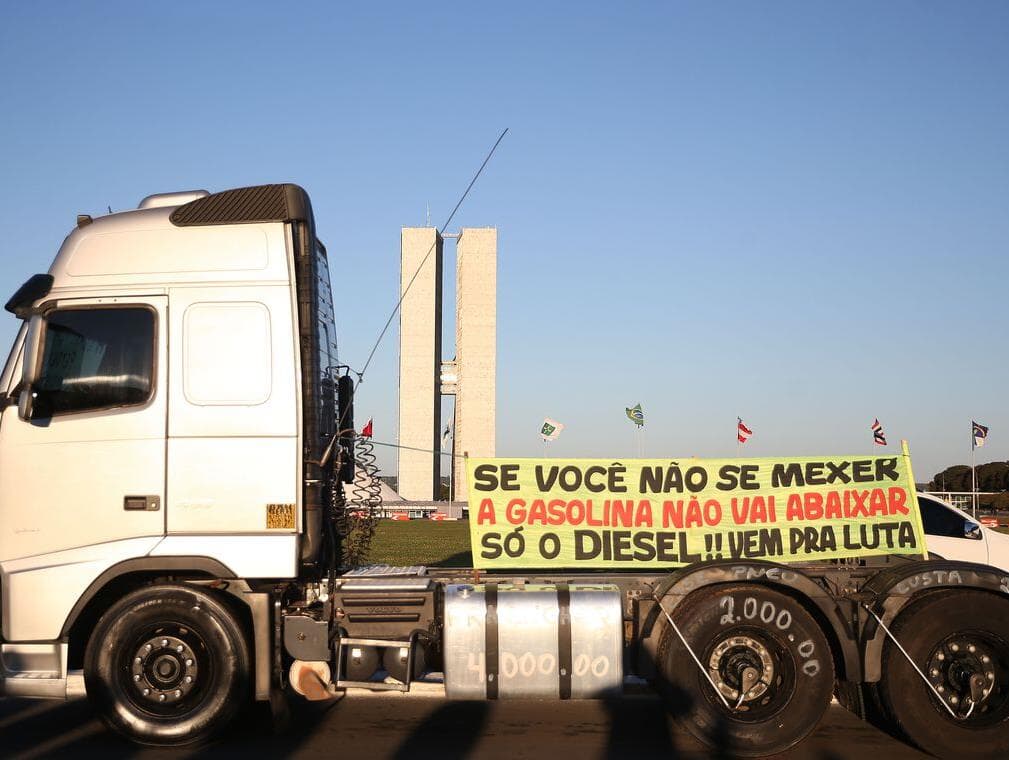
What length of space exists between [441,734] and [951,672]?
12.6 ft

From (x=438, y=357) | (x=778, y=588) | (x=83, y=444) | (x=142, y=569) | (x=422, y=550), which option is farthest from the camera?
(x=438, y=357)

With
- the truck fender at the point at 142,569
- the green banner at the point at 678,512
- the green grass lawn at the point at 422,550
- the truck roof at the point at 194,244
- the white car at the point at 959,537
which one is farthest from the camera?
the green grass lawn at the point at 422,550

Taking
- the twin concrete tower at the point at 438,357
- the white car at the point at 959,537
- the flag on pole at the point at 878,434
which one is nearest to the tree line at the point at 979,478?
the twin concrete tower at the point at 438,357

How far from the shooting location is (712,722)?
688 centimetres

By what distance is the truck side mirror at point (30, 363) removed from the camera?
6.88 metres

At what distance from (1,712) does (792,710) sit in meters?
6.65

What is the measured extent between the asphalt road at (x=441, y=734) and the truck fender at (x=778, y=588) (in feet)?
2.33

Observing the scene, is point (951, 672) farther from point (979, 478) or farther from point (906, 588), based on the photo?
point (979, 478)

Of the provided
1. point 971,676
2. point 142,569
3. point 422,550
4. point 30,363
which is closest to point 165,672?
point 142,569

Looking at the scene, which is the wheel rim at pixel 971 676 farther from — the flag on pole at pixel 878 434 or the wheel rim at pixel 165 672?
the flag on pole at pixel 878 434

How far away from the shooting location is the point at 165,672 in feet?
22.7

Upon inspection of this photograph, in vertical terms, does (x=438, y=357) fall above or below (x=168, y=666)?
above

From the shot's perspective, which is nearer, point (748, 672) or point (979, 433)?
point (748, 672)

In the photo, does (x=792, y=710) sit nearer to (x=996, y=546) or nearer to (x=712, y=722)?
(x=712, y=722)
